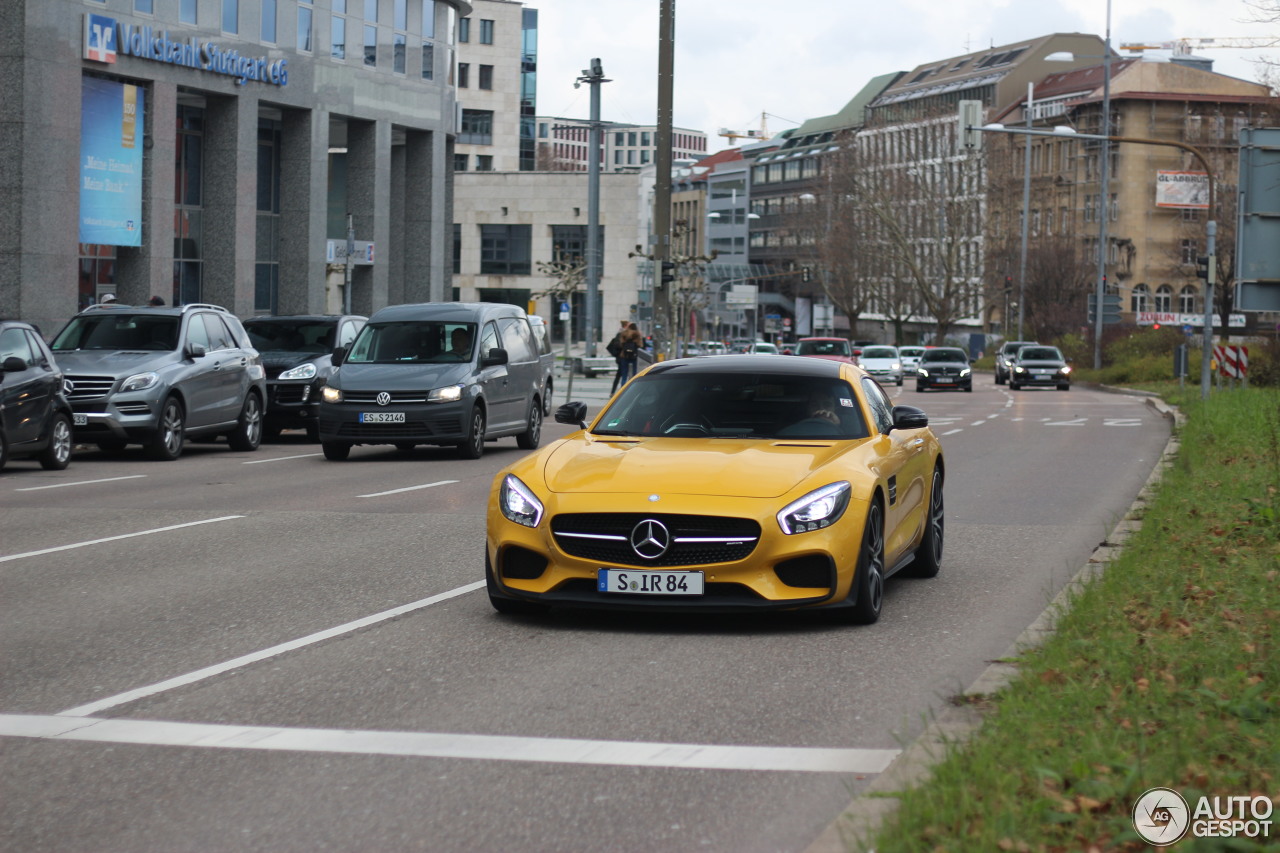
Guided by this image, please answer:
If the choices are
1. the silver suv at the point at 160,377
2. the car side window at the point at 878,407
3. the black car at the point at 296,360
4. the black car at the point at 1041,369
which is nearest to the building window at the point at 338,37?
the black car at the point at 296,360

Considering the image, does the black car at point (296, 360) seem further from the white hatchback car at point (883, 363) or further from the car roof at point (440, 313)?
the white hatchback car at point (883, 363)

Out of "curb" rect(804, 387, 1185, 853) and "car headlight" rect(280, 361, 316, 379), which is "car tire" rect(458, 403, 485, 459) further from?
"curb" rect(804, 387, 1185, 853)

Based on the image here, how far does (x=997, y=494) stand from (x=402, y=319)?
845 cm

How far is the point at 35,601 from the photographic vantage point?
32.5 ft

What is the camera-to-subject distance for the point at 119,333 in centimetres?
2348

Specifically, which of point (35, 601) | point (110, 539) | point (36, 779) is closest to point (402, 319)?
point (110, 539)

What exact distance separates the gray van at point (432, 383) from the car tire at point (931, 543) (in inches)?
433

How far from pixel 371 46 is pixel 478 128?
244 ft

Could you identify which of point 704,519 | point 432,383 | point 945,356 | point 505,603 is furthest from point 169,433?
Result: point 945,356

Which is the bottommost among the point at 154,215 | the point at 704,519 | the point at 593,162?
the point at 704,519

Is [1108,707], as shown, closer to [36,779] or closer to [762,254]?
[36,779]

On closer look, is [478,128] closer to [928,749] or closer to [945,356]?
[945,356]

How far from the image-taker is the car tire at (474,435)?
2214cm

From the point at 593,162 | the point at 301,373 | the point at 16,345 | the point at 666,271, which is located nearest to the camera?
the point at 16,345
